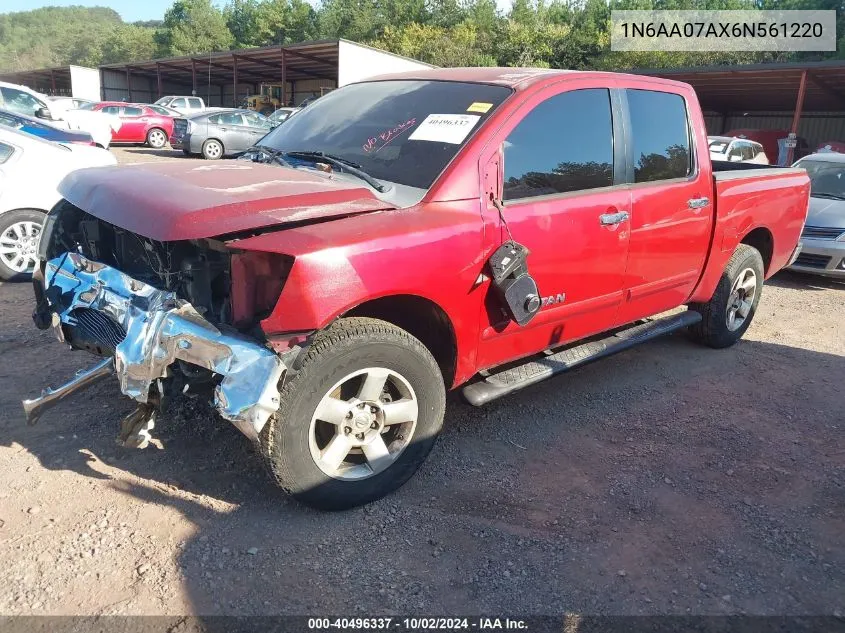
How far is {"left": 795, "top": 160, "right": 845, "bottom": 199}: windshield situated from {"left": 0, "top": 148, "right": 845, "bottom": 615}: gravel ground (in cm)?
533

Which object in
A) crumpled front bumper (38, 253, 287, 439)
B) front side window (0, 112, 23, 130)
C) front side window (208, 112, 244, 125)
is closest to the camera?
crumpled front bumper (38, 253, 287, 439)

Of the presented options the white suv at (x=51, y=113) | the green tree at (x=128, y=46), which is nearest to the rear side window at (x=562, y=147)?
the white suv at (x=51, y=113)

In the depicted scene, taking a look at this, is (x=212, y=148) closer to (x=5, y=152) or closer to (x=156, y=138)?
(x=156, y=138)

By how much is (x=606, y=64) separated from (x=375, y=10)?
28.6m

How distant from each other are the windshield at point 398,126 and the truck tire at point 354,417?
839mm

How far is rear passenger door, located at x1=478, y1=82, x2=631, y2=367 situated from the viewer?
10.9 feet

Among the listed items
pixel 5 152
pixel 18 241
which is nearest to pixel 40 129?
pixel 5 152

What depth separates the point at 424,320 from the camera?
126 inches

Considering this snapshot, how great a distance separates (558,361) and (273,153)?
6.58 feet

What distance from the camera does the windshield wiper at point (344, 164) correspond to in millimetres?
3213

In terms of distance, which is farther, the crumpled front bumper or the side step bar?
the side step bar

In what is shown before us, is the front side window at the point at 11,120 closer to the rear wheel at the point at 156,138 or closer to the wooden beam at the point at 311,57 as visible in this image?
the rear wheel at the point at 156,138

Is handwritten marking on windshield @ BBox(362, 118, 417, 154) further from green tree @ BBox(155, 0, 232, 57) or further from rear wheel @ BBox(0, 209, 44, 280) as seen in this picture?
green tree @ BBox(155, 0, 232, 57)

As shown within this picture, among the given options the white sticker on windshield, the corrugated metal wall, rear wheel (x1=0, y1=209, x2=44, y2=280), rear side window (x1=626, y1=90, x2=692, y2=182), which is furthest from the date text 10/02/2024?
the corrugated metal wall
